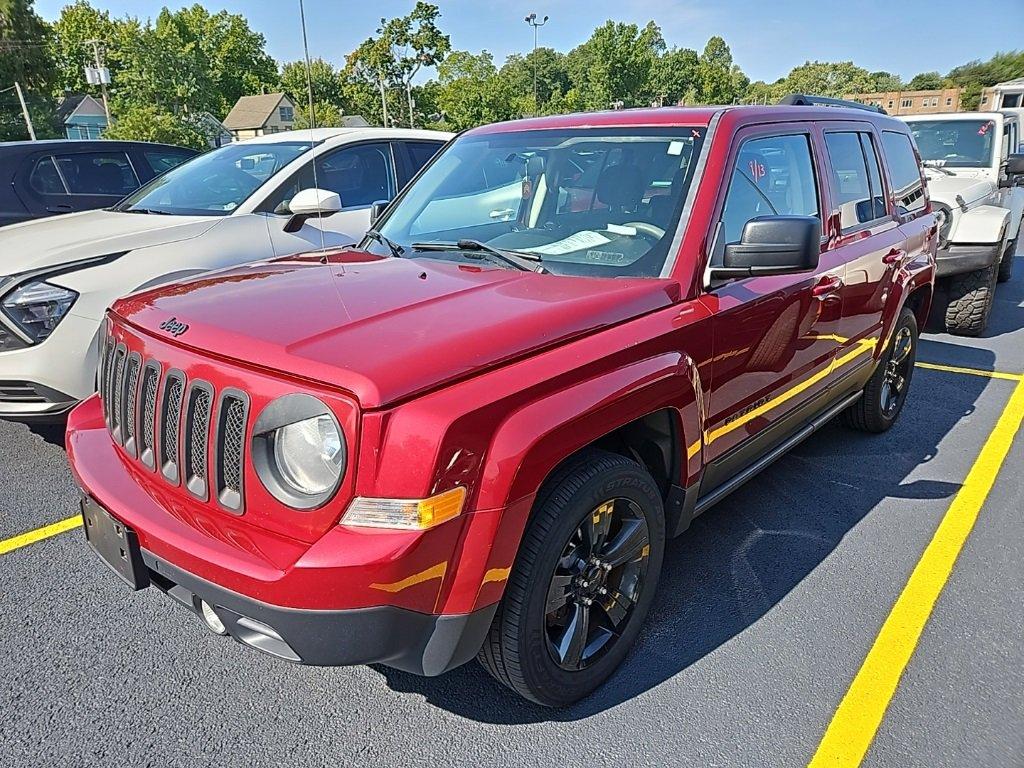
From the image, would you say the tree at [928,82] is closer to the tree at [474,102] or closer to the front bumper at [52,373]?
the tree at [474,102]

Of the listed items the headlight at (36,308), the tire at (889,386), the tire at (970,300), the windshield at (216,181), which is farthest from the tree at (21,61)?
the tire at (889,386)

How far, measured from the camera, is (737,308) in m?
2.69

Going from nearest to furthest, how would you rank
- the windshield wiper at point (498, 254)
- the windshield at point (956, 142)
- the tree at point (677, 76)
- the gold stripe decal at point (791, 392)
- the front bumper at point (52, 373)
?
the windshield wiper at point (498, 254), the gold stripe decal at point (791, 392), the front bumper at point (52, 373), the windshield at point (956, 142), the tree at point (677, 76)

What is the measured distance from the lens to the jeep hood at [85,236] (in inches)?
159

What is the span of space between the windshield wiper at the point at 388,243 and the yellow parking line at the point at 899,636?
229 cm

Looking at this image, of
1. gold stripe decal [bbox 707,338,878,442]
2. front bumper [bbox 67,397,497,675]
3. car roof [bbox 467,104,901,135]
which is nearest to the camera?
front bumper [bbox 67,397,497,675]

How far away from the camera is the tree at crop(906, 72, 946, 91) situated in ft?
259

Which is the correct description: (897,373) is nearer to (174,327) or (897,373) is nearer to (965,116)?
(174,327)

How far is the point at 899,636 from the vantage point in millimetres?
2705

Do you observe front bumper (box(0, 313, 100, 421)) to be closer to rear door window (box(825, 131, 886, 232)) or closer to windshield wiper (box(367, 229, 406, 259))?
windshield wiper (box(367, 229, 406, 259))

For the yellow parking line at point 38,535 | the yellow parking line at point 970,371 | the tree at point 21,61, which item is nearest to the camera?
the yellow parking line at point 38,535

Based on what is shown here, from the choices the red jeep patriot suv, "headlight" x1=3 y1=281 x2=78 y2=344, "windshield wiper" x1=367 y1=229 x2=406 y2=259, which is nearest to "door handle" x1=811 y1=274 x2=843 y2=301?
the red jeep patriot suv

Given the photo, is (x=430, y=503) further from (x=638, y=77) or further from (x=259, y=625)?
(x=638, y=77)

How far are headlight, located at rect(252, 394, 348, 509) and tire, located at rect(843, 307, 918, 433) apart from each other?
3.50 metres
